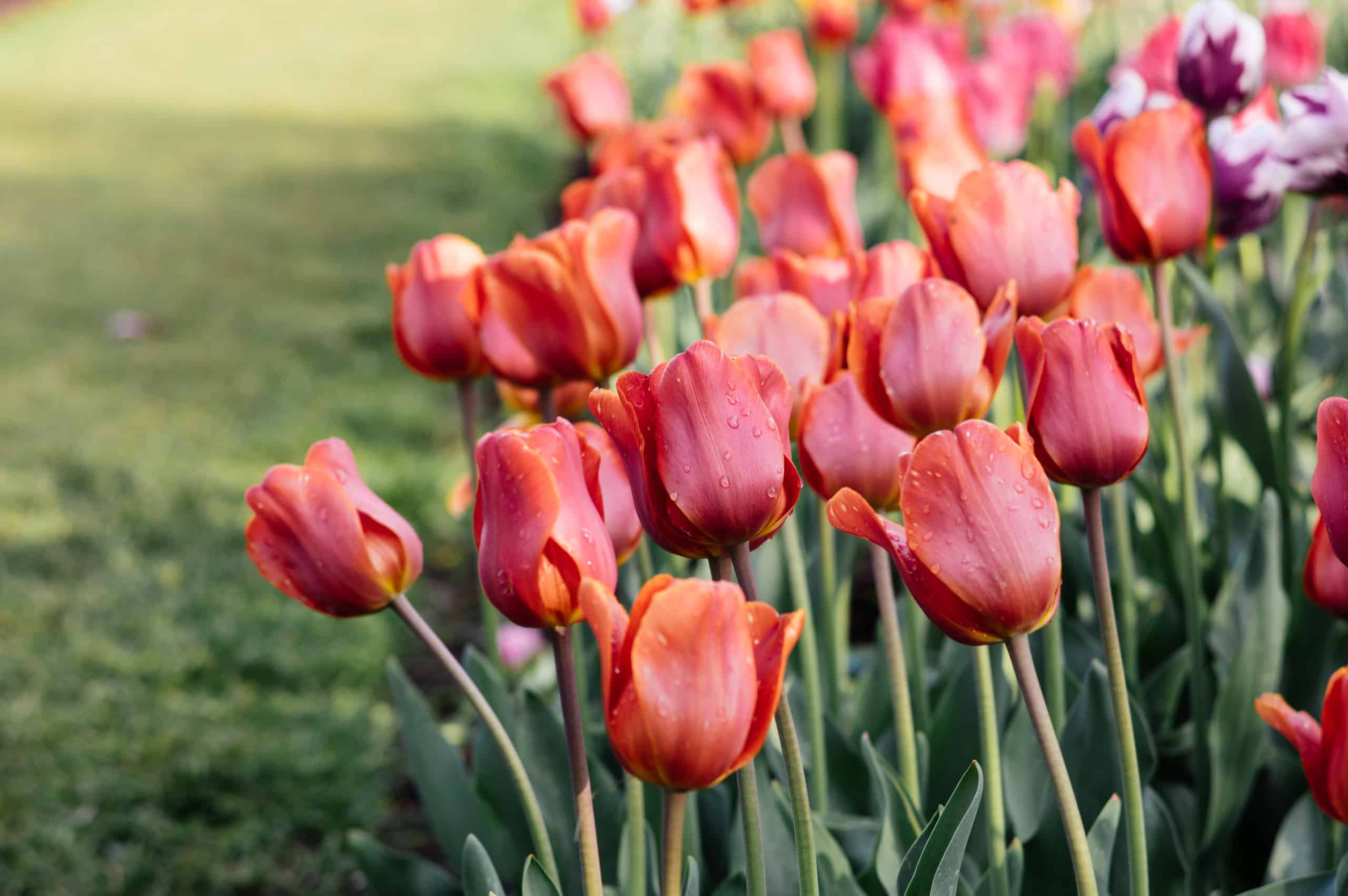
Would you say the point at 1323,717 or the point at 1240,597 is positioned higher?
the point at 1323,717

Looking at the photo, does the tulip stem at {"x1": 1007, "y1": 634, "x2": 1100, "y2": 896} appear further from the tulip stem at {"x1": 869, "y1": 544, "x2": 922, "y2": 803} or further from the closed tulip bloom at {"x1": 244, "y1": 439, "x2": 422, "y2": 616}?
the closed tulip bloom at {"x1": 244, "y1": 439, "x2": 422, "y2": 616}

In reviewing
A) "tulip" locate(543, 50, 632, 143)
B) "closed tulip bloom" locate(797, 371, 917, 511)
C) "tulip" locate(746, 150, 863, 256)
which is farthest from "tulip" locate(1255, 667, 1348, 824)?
"tulip" locate(543, 50, 632, 143)

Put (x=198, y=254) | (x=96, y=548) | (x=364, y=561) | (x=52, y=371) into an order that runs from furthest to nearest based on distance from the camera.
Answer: (x=198, y=254) < (x=52, y=371) < (x=96, y=548) < (x=364, y=561)

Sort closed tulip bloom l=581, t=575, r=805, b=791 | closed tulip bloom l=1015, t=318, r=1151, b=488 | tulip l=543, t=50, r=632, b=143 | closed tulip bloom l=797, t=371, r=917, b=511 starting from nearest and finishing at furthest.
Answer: closed tulip bloom l=581, t=575, r=805, b=791 < closed tulip bloom l=1015, t=318, r=1151, b=488 < closed tulip bloom l=797, t=371, r=917, b=511 < tulip l=543, t=50, r=632, b=143

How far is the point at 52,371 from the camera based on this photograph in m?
3.42

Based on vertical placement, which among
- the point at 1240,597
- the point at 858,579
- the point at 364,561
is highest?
the point at 364,561

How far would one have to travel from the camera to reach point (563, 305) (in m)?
0.90

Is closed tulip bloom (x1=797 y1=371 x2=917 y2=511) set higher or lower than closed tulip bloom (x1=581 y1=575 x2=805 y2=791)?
lower

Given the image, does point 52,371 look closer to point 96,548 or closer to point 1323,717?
point 96,548

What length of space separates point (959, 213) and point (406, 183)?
4.71 metres

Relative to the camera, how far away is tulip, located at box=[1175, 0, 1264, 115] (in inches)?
41.6

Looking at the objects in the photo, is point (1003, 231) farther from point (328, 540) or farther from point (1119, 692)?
point (328, 540)

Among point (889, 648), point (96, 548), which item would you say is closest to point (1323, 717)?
point (889, 648)

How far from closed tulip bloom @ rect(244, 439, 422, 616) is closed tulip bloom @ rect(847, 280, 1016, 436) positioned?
289 millimetres
